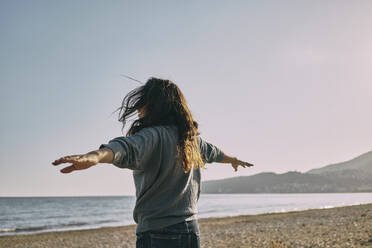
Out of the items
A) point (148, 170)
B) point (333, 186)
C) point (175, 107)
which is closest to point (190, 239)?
point (148, 170)

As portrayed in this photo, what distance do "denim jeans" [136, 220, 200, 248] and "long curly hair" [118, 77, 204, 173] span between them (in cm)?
38

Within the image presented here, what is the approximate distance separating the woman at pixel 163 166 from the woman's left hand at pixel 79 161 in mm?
355

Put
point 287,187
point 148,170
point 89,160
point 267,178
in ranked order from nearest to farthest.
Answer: point 89,160 < point 148,170 < point 287,187 < point 267,178

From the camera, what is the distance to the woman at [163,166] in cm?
215

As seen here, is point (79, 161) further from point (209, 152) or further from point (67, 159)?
point (209, 152)

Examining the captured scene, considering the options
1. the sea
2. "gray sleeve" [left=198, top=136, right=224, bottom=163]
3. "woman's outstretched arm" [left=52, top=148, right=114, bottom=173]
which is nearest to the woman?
"woman's outstretched arm" [left=52, top=148, right=114, bottom=173]

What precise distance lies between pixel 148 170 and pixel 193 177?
0.43 meters

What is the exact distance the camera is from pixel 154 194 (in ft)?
7.25

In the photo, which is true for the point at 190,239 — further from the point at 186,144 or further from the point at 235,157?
the point at 235,157

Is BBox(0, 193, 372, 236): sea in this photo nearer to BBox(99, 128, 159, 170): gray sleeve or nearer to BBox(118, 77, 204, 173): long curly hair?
BBox(118, 77, 204, 173): long curly hair

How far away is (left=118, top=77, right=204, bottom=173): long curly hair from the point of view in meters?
2.24

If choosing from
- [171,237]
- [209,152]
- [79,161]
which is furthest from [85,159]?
[209,152]

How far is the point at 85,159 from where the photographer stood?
162 cm

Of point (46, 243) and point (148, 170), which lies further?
point (46, 243)
